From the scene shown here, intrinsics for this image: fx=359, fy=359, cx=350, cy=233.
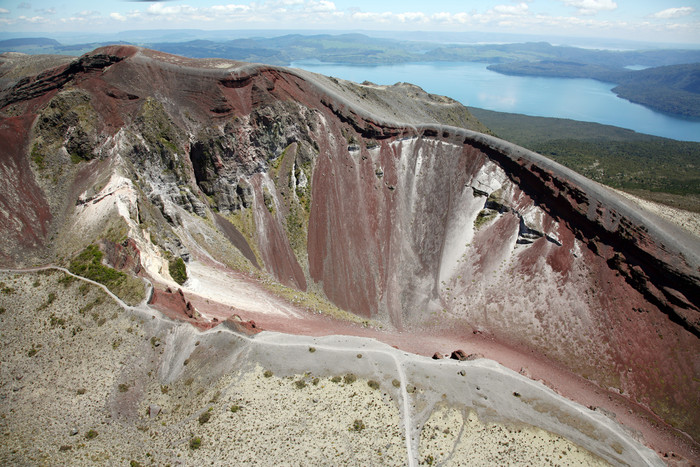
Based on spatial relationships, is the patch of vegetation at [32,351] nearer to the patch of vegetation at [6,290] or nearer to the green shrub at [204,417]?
the patch of vegetation at [6,290]

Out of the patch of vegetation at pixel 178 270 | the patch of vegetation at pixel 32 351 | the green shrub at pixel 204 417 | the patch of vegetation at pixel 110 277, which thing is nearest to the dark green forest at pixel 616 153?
the green shrub at pixel 204 417

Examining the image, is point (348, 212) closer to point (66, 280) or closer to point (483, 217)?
Result: point (483, 217)

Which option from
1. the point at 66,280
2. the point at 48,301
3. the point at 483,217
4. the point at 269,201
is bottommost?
the point at 483,217

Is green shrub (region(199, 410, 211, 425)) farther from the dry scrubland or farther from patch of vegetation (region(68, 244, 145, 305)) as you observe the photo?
patch of vegetation (region(68, 244, 145, 305))

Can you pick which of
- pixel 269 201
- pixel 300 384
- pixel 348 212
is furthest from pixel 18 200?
pixel 348 212

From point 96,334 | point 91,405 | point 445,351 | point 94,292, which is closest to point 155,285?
point 94,292

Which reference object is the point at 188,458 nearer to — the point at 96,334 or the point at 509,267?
the point at 96,334

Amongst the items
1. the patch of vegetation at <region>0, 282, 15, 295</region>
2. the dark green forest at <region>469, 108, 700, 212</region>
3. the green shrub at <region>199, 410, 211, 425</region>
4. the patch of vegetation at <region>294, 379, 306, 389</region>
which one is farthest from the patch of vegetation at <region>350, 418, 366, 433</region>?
the dark green forest at <region>469, 108, 700, 212</region>

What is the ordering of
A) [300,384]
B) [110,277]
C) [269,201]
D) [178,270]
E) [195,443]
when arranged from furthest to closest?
[269,201]
[178,270]
[110,277]
[300,384]
[195,443]
